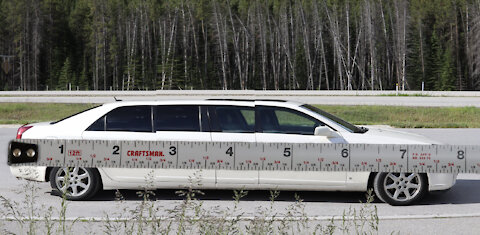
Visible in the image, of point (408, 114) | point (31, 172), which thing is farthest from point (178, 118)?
point (408, 114)

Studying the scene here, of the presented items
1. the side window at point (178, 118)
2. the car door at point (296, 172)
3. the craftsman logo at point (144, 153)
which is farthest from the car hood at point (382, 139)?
the craftsman logo at point (144, 153)

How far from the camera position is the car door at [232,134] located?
7.48m

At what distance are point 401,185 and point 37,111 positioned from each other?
2633 centimetres

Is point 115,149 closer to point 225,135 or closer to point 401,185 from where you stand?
point 225,135

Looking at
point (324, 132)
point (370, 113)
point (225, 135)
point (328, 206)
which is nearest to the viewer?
point (324, 132)

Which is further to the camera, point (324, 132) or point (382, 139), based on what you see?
point (382, 139)

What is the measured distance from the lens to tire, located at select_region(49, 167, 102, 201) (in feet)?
25.3

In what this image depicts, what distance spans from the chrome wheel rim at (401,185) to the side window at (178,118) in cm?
243

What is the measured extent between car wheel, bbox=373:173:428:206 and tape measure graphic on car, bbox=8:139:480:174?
0.44 ft

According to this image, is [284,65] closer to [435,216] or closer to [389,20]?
[389,20]

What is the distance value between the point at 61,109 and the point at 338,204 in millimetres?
26165

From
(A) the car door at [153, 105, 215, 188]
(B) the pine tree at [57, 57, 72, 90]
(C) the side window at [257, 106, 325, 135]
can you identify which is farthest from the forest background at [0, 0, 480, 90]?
(C) the side window at [257, 106, 325, 135]

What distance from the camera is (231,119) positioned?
7.74 meters

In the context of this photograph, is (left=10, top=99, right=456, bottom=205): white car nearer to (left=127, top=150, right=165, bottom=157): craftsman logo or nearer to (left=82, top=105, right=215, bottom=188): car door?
(left=82, top=105, right=215, bottom=188): car door
